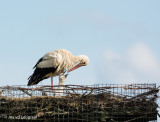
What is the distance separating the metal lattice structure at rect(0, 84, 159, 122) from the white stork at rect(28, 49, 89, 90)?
202 cm

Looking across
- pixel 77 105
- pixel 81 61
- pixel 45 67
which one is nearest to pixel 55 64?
pixel 45 67

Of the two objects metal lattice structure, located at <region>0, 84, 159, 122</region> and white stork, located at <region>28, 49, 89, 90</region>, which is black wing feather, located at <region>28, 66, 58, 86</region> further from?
metal lattice structure, located at <region>0, 84, 159, 122</region>

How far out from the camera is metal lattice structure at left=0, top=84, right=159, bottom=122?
6535mm

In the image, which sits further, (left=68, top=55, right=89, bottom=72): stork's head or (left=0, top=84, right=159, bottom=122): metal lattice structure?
(left=68, top=55, right=89, bottom=72): stork's head

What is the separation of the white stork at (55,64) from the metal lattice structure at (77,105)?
2.02m

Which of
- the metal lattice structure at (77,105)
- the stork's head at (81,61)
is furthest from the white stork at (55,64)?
the metal lattice structure at (77,105)

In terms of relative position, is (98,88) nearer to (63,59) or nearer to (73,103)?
(73,103)

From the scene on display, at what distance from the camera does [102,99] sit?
259 inches

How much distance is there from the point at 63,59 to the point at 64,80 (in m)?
1.25

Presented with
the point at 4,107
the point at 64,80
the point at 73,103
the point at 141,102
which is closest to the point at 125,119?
the point at 141,102

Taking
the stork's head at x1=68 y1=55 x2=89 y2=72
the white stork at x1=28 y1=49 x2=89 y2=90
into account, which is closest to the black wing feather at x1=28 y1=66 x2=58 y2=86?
the white stork at x1=28 y1=49 x2=89 y2=90

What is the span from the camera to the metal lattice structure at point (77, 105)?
6.54 meters

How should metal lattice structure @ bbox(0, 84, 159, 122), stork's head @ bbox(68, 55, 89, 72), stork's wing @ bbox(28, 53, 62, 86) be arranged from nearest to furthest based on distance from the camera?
metal lattice structure @ bbox(0, 84, 159, 122), stork's wing @ bbox(28, 53, 62, 86), stork's head @ bbox(68, 55, 89, 72)

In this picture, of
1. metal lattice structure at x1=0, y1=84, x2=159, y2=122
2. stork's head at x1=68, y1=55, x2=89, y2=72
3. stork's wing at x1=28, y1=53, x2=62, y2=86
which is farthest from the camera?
stork's head at x1=68, y1=55, x2=89, y2=72
